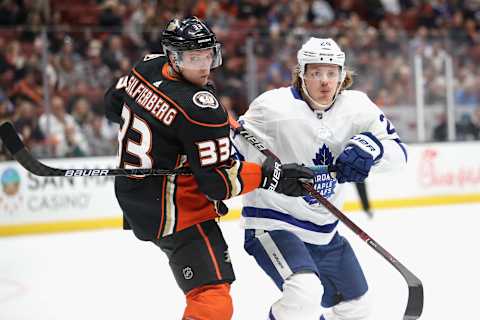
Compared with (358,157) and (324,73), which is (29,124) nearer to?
(324,73)

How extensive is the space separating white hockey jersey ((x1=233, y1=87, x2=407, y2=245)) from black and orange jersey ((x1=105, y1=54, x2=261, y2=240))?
26 cm

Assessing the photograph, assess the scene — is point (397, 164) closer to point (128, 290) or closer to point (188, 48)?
point (188, 48)

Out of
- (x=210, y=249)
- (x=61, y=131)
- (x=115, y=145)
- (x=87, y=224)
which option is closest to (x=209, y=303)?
(x=210, y=249)

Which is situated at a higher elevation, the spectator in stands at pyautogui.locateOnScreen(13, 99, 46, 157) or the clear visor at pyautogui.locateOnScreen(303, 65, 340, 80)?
the clear visor at pyautogui.locateOnScreen(303, 65, 340, 80)

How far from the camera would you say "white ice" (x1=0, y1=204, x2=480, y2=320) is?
374 cm

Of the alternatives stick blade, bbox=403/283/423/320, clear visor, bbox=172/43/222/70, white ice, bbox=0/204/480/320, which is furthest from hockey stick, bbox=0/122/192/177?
white ice, bbox=0/204/480/320

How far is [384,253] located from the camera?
263 cm

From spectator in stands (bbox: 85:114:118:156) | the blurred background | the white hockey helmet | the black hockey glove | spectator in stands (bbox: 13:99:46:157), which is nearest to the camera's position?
the black hockey glove

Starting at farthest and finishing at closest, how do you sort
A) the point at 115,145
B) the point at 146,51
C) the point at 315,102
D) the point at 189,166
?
the point at 146,51, the point at 115,145, the point at 315,102, the point at 189,166

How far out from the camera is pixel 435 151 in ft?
23.5

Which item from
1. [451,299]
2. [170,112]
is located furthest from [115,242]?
[170,112]

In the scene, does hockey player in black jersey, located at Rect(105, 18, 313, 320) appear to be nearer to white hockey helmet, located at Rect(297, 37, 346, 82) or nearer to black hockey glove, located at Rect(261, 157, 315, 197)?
black hockey glove, located at Rect(261, 157, 315, 197)

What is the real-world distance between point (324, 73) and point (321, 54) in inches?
2.5

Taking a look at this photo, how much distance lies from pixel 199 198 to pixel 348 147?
0.51 metres
